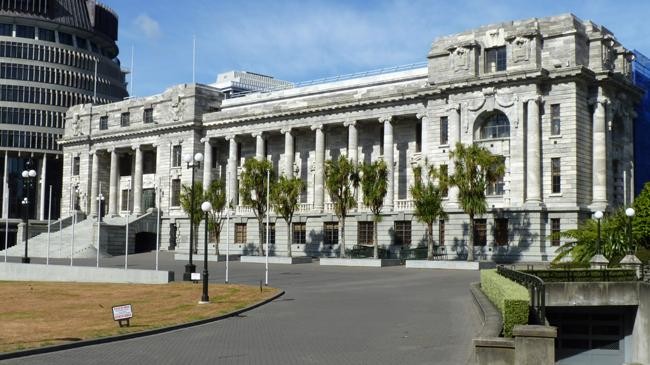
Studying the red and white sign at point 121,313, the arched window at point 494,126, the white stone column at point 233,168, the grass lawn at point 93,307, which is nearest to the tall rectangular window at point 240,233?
the white stone column at point 233,168

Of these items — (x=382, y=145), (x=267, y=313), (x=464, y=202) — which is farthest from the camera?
(x=382, y=145)

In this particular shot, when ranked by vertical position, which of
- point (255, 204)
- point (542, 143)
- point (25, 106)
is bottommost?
point (255, 204)

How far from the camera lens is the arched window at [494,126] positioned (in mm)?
63906

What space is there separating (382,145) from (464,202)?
21.0m

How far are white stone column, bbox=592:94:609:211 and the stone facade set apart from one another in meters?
0.09

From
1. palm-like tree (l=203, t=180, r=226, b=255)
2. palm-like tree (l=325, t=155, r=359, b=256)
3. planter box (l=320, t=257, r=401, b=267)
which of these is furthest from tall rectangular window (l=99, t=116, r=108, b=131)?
planter box (l=320, t=257, r=401, b=267)

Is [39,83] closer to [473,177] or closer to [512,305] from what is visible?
[473,177]

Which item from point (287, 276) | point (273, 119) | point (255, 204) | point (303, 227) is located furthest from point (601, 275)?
point (273, 119)

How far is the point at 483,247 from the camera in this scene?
2491 inches

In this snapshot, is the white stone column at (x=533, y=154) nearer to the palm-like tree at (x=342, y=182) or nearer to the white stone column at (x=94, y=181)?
the palm-like tree at (x=342, y=182)

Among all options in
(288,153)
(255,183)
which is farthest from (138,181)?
(255,183)

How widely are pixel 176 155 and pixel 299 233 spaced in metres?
21.0

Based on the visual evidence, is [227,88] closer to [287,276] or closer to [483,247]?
[483,247]

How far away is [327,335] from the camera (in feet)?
77.7
